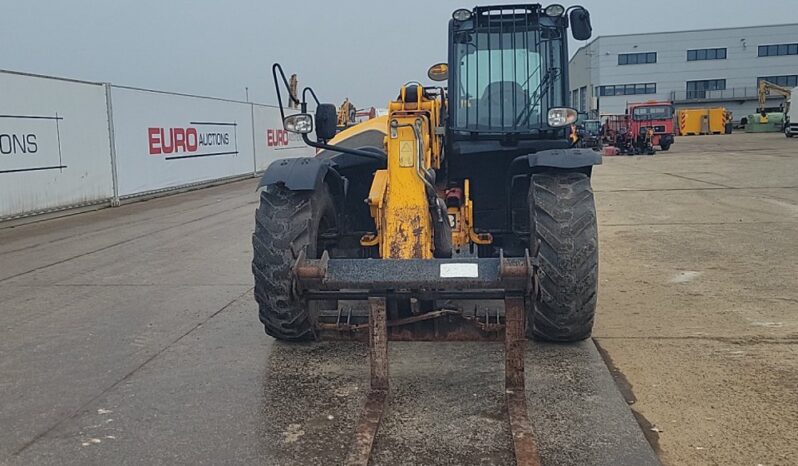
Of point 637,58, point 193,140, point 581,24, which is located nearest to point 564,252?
point 581,24

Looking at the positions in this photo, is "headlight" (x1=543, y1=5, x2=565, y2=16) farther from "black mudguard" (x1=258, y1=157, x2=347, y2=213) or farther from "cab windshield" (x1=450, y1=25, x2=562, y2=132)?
"black mudguard" (x1=258, y1=157, x2=347, y2=213)

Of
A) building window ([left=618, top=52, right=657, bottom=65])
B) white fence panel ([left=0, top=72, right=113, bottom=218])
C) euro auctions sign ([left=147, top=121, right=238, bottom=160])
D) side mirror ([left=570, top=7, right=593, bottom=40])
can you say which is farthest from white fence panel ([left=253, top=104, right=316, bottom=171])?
building window ([left=618, top=52, right=657, bottom=65])

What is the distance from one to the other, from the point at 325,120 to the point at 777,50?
80.8 meters

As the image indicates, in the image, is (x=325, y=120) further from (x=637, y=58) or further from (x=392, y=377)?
(x=637, y=58)

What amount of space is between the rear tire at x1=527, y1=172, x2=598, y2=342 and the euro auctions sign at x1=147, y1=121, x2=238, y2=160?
15671 mm

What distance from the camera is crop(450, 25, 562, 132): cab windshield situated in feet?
19.2

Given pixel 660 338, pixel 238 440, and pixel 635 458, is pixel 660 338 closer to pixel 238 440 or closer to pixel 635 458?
pixel 635 458

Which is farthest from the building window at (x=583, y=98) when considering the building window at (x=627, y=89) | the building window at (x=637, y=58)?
the building window at (x=637, y=58)

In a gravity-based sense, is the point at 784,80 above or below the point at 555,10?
above

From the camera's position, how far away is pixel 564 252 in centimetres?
469

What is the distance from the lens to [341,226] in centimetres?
591

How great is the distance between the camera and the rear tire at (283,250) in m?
4.83

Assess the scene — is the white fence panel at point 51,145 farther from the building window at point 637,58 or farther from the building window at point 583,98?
the building window at point 583,98

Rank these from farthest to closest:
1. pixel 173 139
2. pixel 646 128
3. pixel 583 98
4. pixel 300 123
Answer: pixel 583 98 → pixel 646 128 → pixel 173 139 → pixel 300 123
